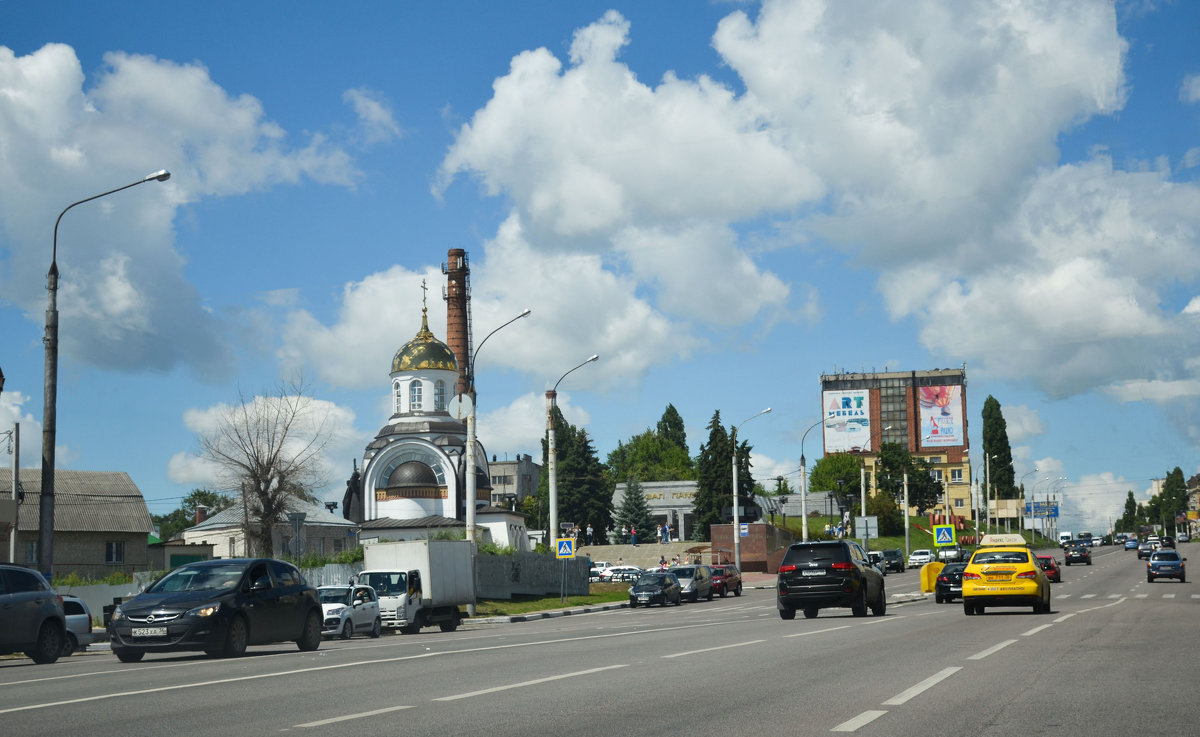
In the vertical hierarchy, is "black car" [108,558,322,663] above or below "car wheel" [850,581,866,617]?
above

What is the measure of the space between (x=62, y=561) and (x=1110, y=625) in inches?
2027

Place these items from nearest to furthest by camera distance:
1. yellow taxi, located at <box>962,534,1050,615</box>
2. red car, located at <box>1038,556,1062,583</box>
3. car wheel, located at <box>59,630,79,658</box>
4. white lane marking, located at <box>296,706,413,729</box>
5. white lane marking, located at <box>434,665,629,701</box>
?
white lane marking, located at <box>296,706,413,729</box> → white lane marking, located at <box>434,665,629,701</box> → car wheel, located at <box>59,630,79,658</box> → yellow taxi, located at <box>962,534,1050,615</box> → red car, located at <box>1038,556,1062,583</box>

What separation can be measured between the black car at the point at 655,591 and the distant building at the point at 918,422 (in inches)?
4495

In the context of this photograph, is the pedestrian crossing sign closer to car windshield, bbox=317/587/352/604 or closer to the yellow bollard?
the yellow bollard

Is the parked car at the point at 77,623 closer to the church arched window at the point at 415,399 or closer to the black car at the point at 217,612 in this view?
the black car at the point at 217,612

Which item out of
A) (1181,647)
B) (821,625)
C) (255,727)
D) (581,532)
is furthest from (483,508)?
(255,727)

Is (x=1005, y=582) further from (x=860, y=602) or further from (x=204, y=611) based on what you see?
(x=204, y=611)

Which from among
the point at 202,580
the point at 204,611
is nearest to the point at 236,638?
the point at 204,611

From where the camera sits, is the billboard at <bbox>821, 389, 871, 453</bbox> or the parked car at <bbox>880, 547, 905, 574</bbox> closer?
the parked car at <bbox>880, 547, 905, 574</bbox>

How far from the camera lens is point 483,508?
289 feet

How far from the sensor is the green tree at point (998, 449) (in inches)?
6550

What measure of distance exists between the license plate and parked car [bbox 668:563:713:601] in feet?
111

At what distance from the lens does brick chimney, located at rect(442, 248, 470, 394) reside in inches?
4205

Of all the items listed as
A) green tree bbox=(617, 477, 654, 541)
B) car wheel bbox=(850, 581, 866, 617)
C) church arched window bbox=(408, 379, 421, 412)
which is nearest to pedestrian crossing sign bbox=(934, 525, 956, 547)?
car wheel bbox=(850, 581, 866, 617)
